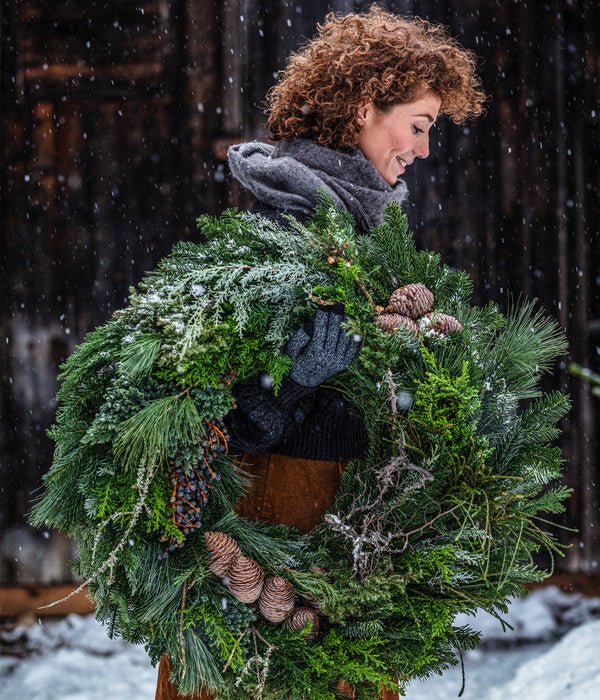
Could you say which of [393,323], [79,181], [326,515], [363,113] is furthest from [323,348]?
[79,181]

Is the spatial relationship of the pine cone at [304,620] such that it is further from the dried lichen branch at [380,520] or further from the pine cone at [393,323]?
the pine cone at [393,323]

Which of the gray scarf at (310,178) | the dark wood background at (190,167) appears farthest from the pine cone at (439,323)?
the dark wood background at (190,167)

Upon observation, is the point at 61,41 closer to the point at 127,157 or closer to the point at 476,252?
the point at 127,157

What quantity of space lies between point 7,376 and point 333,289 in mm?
2762

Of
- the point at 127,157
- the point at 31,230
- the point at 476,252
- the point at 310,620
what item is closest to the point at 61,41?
the point at 127,157

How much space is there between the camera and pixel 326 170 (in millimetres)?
1703

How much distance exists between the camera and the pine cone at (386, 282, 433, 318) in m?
1.41

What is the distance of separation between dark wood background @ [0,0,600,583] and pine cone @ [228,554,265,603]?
2.54 m

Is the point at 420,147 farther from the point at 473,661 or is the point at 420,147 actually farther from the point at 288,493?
the point at 473,661

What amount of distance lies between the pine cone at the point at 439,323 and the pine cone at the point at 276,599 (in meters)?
0.53

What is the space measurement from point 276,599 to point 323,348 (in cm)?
47

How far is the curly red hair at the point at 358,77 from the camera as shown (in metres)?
1.74

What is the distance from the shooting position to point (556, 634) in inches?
144

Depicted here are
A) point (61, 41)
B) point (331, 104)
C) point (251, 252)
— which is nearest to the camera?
point (251, 252)
